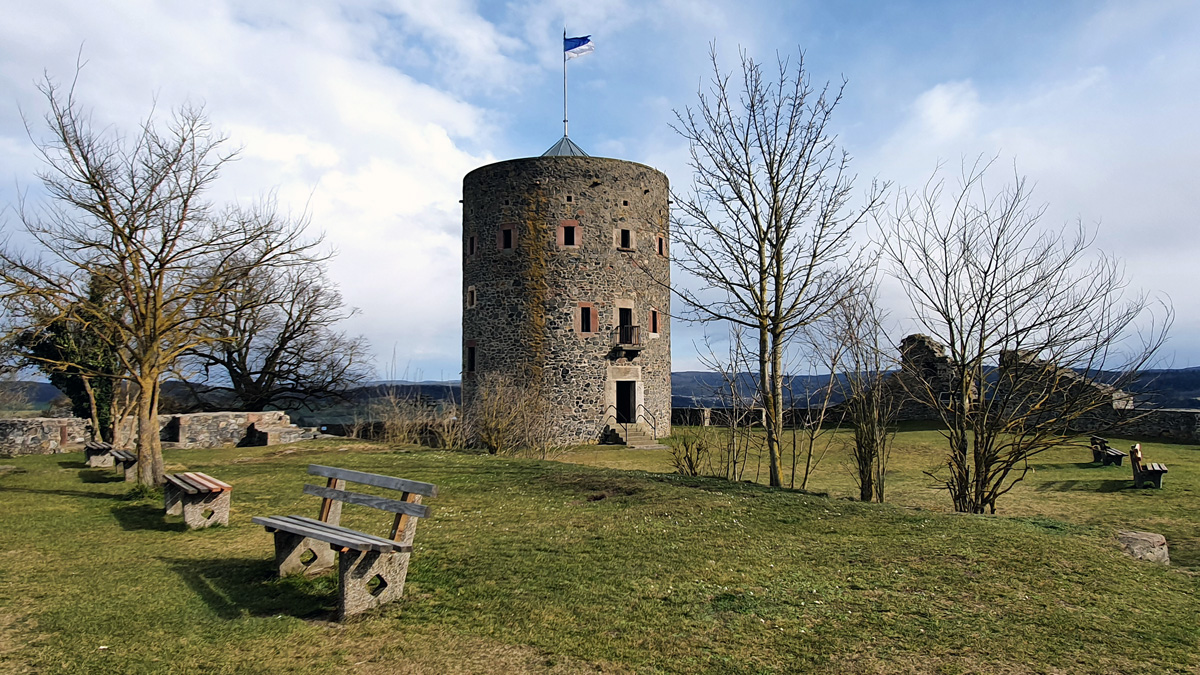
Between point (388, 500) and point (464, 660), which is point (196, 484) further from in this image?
point (464, 660)

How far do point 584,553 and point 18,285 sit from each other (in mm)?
8143

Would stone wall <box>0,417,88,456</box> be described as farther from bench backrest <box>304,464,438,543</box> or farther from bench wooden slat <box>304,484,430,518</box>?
bench wooden slat <box>304,484,430,518</box>

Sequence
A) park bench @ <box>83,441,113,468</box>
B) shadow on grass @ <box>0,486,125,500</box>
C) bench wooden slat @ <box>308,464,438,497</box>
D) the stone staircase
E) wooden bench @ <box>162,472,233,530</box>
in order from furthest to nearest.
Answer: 1. the stone staircase
2. park bench @ <box>83,441,113,468</box>
3. shadow on grass @ <box>0,486,125,500</box>
4. wooden bench @ <box>162,472,233,530</box>
5. bench wooden slat @ <box>308,464,438,497</box>

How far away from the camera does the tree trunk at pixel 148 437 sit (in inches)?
401

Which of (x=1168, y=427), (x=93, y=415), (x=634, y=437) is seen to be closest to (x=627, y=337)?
(x=634, y=437)

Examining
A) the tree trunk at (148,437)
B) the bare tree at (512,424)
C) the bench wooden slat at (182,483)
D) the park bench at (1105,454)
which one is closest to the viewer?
the bench wooden slat at (182,483)

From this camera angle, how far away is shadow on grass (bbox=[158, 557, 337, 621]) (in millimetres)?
5219

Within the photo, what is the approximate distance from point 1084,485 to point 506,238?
1852 cm

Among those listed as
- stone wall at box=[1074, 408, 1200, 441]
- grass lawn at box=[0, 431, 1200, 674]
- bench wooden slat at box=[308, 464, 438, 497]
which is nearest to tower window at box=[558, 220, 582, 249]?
stone wall at box=[1074, 408, 1200, 441]

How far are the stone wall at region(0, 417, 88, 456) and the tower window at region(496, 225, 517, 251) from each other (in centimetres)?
1351

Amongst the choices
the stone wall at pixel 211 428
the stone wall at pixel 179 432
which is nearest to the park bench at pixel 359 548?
the stone wall at pixel 179 432

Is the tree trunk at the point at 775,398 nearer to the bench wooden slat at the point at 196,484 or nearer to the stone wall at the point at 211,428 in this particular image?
the bench wooden slat at the point at 196,484

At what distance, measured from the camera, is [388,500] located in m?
5.37

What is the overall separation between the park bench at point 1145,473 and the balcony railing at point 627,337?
15.4m
